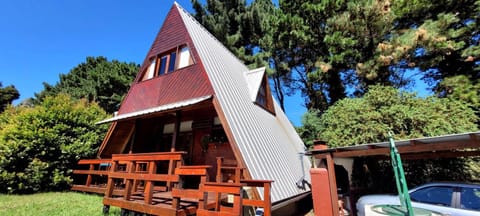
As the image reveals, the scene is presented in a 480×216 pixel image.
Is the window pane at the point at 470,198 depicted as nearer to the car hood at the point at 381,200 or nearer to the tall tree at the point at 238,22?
the car hood at the point at 381,200

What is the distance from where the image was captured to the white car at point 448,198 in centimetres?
421

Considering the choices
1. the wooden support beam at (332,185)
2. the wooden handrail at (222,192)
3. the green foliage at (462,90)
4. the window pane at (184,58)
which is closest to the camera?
the wooden handrail at (222,192)

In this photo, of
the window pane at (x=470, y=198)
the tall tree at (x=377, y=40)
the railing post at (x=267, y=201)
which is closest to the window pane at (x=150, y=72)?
the railing post at (x=267, y=201)

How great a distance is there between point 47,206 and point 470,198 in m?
10.4

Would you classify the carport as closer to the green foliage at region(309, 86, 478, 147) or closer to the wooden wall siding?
the green foliage at region(309, 86, 478, 147)

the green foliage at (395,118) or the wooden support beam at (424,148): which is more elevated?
the green foliage at (395,118)

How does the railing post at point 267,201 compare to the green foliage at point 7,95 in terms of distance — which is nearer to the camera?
the railing post at point 267,201

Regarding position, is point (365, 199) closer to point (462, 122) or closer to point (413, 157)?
point (413, 157)

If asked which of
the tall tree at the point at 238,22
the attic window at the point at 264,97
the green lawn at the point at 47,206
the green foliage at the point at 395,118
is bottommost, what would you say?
the green lawn at the point at 47,206

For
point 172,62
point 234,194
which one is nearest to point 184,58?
point 172,62

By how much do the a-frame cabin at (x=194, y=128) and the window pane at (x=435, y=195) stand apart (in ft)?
9.02

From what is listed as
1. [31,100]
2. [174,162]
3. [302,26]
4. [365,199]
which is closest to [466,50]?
[302,26]

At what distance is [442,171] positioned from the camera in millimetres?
8836

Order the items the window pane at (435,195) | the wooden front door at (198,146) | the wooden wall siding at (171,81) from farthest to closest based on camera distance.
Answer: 1. the wooden front door at (198,146)
2. the wooden wall siding at (171,81)
3. the window pane at (435,195)
